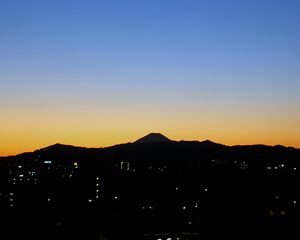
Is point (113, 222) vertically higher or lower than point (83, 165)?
lower

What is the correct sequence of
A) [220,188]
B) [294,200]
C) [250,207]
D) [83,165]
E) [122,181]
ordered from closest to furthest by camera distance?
[250,207], [294,200], [220,188], [122,181], [83,165]

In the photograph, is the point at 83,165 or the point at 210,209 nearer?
the point at 210,209

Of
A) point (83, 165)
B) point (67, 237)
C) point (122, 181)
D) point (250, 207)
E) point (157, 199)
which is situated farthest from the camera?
point (83, 165)

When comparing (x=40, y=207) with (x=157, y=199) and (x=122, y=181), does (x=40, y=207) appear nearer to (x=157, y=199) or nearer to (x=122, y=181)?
(x=157, y=199)

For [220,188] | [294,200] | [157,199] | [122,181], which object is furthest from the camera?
[122,181]

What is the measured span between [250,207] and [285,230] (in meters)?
21.5

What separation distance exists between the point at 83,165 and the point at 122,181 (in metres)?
34.8

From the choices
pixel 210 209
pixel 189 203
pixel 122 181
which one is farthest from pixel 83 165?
pixel 210 209

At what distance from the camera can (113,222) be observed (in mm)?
63250

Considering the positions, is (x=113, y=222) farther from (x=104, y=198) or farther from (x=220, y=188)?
(x=220, y=188)

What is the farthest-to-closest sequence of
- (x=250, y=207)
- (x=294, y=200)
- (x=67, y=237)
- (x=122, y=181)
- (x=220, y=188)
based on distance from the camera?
(x=122, y=181) → (x=220, y=188) → (x=294, y=200) → (x=250, y=207) → (x=67, y=237)

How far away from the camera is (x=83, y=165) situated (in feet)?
471

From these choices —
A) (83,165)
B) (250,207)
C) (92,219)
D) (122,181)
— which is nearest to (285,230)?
(250,207)

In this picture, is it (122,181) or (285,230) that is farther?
(122,181)
